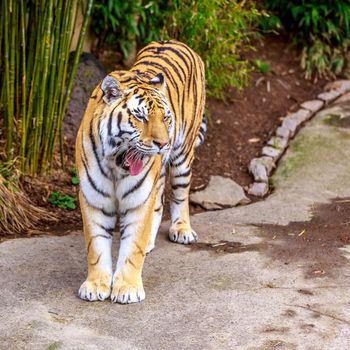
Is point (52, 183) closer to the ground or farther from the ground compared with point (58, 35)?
closer to the ground

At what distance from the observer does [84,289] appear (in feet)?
14.7

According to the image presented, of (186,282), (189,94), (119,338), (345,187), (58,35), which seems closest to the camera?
(119,338)

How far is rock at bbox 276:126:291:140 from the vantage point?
7382 mm

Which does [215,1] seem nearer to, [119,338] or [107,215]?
[107,215]

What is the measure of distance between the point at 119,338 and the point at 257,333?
638mm

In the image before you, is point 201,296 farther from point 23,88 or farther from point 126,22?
point 126,22

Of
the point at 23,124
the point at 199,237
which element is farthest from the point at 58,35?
the point at 199,237

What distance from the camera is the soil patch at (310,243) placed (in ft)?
16.5

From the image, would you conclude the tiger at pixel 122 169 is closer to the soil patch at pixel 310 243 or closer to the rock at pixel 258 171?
the soil patch at pixel 310 243

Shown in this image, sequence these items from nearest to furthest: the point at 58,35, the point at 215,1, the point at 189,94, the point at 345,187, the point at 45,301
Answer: the point at 45,301, the point at 189,94, the point at 58,35, the point at 345,187, the point at 215,1

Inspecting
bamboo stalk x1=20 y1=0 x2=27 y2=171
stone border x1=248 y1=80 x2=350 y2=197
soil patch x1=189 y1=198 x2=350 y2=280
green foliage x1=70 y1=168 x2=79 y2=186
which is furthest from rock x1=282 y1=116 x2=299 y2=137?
bamboo stalk x1=20 y1=0 x2=27 y2=171

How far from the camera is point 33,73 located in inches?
235

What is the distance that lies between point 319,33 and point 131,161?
4.85 meters

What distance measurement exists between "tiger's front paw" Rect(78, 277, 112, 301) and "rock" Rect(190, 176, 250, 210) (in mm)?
1981
